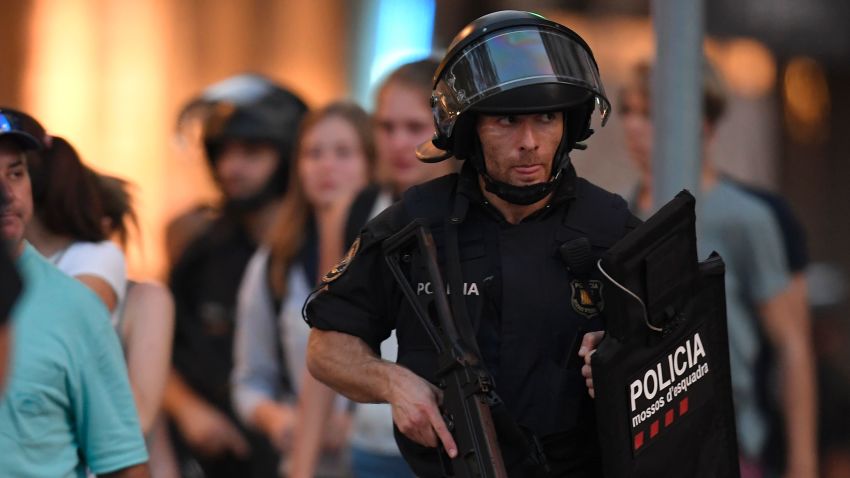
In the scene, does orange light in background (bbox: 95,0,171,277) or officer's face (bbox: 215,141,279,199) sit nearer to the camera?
officer's face (bbox: 215,141,279,199)

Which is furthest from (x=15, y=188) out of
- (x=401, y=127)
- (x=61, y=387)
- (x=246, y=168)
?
(x=246, y=168)

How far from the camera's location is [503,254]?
361 centimetres

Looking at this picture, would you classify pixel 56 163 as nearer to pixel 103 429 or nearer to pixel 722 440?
pixel 103 429

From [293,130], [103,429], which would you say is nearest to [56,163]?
[103,429]

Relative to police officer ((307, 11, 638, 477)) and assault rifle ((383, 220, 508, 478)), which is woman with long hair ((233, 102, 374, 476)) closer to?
police officer ((307, 11, 638, 477))

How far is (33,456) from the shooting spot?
11.9 feet

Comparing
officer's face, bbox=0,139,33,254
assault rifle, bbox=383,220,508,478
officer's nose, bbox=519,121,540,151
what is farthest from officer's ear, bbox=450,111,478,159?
officer's face, bbox=0,139,33,254

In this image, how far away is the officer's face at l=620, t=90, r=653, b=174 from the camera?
20.3 ft

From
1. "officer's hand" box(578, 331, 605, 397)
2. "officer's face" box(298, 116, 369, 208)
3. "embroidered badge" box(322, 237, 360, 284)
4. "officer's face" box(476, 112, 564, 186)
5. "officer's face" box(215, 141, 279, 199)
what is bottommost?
"officer's face" box(215, 141, 279, 199)

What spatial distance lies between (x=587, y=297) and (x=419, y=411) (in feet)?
1.34

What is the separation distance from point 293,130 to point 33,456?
3.69 meters

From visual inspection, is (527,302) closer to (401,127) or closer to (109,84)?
(401,127)

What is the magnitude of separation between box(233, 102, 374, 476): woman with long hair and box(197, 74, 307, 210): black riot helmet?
56cm

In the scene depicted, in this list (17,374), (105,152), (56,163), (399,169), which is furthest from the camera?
(105,152)
